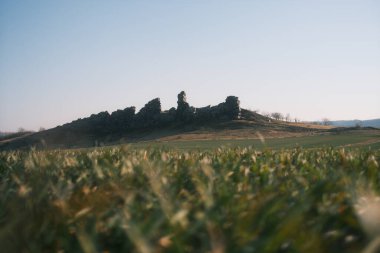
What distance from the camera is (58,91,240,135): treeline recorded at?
222ft

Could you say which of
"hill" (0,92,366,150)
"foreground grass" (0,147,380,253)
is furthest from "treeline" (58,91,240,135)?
"foreground grass" (0,147,380,253)

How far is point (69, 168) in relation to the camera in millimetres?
2395

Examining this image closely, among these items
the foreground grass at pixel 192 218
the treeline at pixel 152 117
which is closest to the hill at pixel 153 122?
the treeline at pixel 152 117

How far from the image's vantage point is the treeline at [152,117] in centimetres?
6775

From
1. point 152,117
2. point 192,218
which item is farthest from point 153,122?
point 192,218

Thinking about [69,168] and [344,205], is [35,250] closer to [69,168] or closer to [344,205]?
[344,205]

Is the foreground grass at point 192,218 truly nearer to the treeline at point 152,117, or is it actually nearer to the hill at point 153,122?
the hill at point 153,122

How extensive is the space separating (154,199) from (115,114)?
234 ft

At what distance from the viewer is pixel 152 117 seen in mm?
70312

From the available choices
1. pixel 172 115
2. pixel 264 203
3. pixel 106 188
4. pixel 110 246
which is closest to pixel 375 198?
pixel 264 203

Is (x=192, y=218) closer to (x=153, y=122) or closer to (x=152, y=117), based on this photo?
(x=153, y=122)

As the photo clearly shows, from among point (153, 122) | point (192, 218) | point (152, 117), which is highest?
point (152, 117)

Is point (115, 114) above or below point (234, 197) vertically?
above

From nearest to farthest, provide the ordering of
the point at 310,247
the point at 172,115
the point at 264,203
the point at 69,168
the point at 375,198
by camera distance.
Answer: the point at 310,247 < the point at 264,203 < the point at 375,198 < the point at 69,168 < the point at 172,115
